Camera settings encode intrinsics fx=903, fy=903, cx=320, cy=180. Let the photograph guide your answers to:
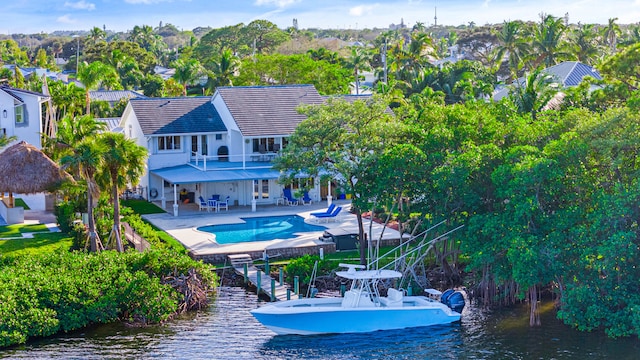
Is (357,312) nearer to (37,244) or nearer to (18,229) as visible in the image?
(37,244)

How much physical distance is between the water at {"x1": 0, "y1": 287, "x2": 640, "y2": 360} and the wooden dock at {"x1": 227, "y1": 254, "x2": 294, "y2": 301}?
293cm

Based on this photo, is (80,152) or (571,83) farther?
(571,83)

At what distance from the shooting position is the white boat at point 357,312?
32.3 metres

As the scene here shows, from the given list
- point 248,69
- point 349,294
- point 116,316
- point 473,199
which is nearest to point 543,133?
point 473,199

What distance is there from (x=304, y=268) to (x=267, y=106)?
2154 centimetres

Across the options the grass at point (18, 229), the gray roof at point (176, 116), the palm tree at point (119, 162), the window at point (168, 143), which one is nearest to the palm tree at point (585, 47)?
the gray roof at point (176, 116)

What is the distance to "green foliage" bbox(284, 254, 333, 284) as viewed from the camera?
38.6m

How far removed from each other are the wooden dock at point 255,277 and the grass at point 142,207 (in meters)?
13.3

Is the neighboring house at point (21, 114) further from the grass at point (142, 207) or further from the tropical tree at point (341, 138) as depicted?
the tropical tree at point (341, 138)

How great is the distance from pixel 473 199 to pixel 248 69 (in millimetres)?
49052

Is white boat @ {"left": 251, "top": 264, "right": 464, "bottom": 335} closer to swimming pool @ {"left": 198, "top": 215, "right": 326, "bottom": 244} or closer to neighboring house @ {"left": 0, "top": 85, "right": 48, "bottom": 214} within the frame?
swimming pool @ {"left": 198, "top": 215, "right": 326, "bottom": 244}

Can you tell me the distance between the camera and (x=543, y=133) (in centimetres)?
3591

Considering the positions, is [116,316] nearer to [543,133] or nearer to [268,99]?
[543,133]

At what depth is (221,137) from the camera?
58219mm
